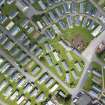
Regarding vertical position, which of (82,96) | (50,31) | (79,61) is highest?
(50,31)

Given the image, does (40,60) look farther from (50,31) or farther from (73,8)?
(73,8)

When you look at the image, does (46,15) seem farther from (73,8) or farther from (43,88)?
(43,88)

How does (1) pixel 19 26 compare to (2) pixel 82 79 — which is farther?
(2) pixel 82 79

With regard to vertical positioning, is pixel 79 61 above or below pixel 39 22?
below

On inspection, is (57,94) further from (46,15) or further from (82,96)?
(46,15)

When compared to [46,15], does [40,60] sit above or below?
below

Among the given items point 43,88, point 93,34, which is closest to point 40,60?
point 43,88

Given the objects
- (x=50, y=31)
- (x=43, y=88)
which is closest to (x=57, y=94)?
(x=43, y=88)
